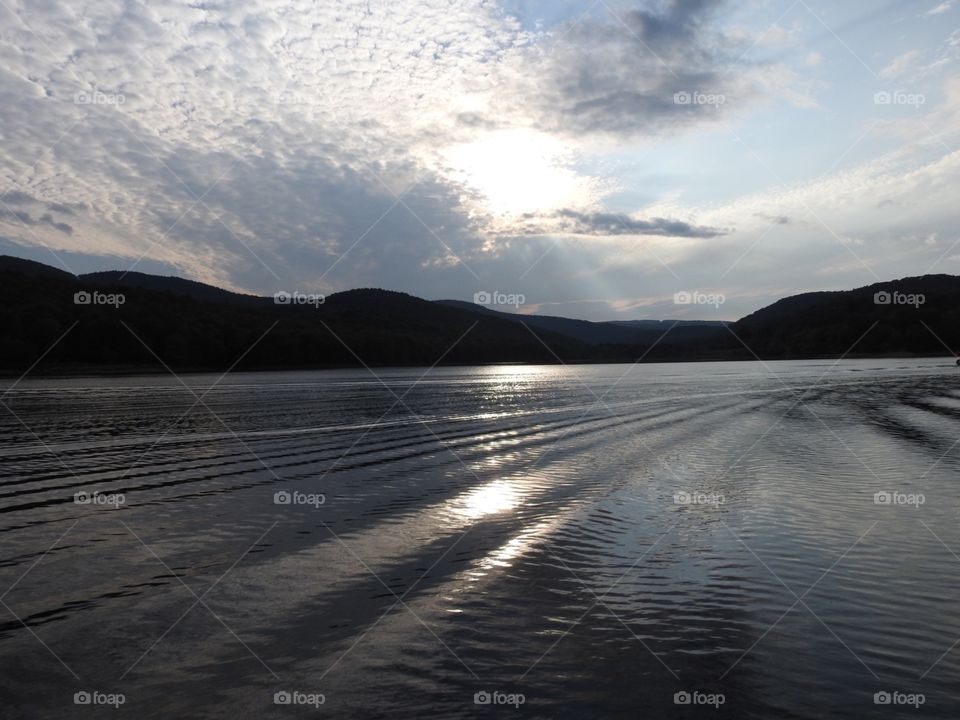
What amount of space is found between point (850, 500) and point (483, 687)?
11925mm

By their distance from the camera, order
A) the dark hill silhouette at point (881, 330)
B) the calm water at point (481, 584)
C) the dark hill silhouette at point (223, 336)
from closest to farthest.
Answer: the calm water at point (481, 584), the dark hill silhouette at point (223, 336), the dark hill silhouette at point (881, 330)

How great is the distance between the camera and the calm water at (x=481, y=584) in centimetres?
640

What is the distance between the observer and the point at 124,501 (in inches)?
595


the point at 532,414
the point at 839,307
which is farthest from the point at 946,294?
the point at 532,414

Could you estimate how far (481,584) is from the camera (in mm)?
9406

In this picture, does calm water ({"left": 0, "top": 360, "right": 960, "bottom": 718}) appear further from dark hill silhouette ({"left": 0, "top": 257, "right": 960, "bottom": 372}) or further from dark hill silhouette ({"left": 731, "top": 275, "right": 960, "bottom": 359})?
dark hill silhouette ({"left": 731, "top": 275, "right": 960, "bottom": 359})

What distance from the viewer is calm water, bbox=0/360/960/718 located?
6398 millimetres

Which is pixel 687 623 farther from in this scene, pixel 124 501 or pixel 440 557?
pixel 124 501

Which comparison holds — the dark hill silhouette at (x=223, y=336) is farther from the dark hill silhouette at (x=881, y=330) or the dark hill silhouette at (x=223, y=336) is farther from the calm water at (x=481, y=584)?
the calm water at (x=481, y=584)

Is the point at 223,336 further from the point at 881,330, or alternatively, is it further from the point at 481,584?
the point at 881,330

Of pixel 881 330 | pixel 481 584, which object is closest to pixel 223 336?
pixel 481 584

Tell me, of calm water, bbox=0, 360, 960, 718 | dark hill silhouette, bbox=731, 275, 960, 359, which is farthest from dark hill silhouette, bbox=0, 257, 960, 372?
calm water, bbox=0, 360, 960, 718

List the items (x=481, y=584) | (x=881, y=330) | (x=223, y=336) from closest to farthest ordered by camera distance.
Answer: (x=481, y=584)
(x=223, y=336)
(x=881, y=330)

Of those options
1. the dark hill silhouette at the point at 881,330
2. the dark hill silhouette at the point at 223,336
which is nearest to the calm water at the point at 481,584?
the dark hill silhouette at the point at 223,336
